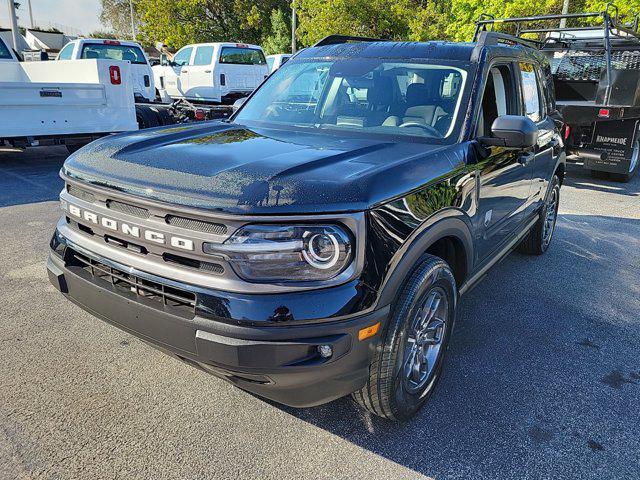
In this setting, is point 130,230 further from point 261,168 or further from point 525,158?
point 525,158

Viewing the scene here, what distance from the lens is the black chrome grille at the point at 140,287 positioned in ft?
7.15

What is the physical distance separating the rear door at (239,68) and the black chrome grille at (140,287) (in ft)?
39.9

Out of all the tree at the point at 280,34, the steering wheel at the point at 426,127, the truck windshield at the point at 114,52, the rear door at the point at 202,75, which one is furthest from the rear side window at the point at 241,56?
the tree at the point at 280,34

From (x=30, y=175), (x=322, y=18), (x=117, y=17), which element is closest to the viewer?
(x=30, y=175)

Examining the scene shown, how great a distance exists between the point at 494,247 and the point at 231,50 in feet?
40.7

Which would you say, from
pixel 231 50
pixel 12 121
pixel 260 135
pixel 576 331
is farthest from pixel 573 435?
pixel 231 50

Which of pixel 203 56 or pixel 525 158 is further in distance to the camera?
pixel 203 56

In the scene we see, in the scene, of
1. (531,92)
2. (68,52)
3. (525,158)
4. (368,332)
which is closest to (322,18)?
(68,52)

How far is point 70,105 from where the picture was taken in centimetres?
834

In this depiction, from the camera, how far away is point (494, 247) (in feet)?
12.0

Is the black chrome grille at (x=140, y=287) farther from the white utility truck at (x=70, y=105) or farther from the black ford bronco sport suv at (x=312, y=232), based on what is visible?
the white utility truck at (x=70, y=105)

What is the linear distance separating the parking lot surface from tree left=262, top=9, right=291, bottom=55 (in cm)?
3162

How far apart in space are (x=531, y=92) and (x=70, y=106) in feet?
23.6

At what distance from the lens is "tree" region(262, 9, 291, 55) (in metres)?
33.1
